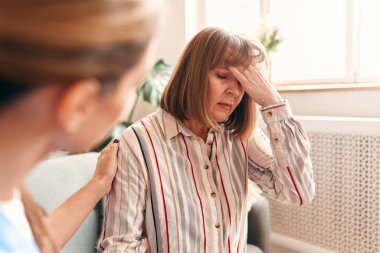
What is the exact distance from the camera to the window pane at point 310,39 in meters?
2.26

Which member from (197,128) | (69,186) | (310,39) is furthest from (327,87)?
(69,186)

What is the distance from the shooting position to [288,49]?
2.54m

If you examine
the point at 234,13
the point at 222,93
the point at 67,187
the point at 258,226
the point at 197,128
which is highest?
the point at 234,13

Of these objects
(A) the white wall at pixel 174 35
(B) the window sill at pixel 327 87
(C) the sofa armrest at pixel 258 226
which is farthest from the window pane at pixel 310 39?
(C) the sofa armrest at pixel 258 226

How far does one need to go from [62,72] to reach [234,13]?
8.98 ft

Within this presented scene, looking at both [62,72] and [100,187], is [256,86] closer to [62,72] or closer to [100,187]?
[100,187]

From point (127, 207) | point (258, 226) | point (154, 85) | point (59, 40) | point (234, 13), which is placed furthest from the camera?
point (234, 13)

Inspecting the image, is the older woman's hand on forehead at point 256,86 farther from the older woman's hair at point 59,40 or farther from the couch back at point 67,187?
the older woman's hair at point 59,40

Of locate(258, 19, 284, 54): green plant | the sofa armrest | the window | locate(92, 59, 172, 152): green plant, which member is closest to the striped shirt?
the sofa armrest

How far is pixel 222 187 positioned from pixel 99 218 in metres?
0.52

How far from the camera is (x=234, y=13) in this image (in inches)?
116

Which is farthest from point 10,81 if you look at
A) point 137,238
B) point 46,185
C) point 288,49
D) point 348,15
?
point 288,49

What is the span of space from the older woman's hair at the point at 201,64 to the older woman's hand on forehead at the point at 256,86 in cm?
3

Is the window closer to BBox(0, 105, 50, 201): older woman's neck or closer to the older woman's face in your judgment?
the older woman's face
